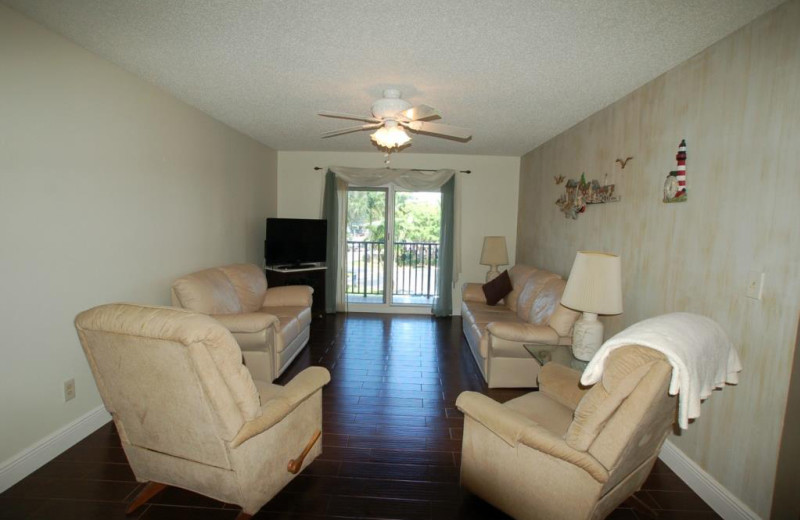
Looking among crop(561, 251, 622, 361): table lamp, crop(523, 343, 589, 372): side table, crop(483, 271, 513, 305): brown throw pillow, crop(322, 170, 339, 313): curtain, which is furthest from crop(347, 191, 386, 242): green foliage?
crop(561, 251, 622, 361): table lamp

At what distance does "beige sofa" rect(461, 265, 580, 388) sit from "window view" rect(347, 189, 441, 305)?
7.01 feet

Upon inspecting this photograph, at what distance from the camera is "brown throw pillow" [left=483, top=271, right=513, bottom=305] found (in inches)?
174

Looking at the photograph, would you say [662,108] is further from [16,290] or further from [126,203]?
[16,290]

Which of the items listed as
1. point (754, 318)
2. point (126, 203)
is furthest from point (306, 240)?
point (754, 318)

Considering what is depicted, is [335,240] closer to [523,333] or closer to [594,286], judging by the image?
[523,333]

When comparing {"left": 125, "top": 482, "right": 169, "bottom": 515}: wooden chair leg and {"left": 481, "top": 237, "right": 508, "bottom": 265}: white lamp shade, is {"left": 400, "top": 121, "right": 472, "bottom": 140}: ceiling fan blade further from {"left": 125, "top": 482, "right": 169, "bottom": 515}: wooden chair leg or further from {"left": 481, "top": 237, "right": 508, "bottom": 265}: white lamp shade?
{"left": 125, "top": 482, "right": 169, "bottom": 515}: wooden chair leg

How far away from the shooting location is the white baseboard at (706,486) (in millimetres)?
1789

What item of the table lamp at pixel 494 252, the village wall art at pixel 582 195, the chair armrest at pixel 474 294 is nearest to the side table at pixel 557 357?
the village wall art at pixel 582 195

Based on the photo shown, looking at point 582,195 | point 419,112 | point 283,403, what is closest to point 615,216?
point 582,195

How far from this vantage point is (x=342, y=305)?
5.66m

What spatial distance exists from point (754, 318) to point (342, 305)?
468 cm

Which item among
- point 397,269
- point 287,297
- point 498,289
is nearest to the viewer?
point 287,297

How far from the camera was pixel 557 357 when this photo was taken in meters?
2.46

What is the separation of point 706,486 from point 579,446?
3.85 ft
